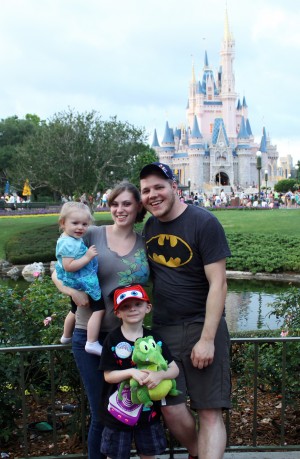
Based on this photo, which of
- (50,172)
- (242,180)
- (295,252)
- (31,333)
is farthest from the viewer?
(242,180)

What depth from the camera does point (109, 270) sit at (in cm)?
311

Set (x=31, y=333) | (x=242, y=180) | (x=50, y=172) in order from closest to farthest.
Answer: (x=31, y=333) < (x=50, y=172) < (x=242, y=180)

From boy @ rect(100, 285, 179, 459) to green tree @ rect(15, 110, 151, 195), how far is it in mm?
29053

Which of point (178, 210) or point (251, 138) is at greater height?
point (251, 138)

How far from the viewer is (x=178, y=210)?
3117mm

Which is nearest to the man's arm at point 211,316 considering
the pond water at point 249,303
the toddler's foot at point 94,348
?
the toddler's foot at point 94,348

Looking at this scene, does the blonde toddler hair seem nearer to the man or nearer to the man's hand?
the man

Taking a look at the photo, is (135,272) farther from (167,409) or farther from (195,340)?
(167,409)

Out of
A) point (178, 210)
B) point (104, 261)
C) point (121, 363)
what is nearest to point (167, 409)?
point (121, 363)

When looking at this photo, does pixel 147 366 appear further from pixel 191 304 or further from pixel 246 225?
pixel 246 225

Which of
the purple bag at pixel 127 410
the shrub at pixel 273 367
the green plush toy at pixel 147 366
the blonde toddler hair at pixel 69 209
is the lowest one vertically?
the shrub at pixel 273 367

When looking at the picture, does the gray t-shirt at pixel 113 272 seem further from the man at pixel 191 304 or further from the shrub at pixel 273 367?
the shrub at pixel 273 367

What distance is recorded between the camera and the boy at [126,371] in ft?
9.43

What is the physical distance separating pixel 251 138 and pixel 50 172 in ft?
217
